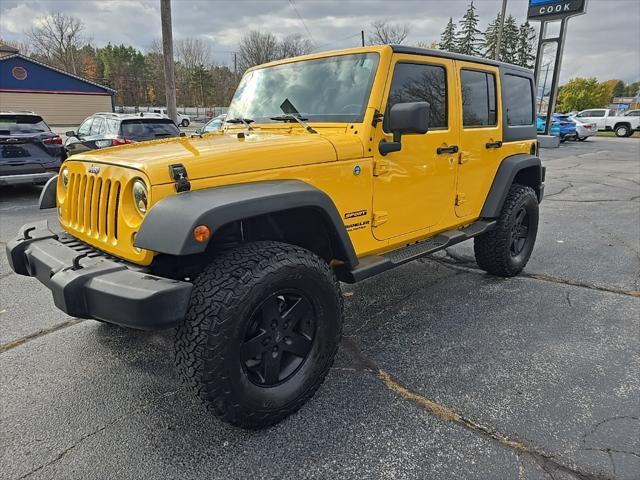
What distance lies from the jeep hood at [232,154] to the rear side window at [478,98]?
1441 mm

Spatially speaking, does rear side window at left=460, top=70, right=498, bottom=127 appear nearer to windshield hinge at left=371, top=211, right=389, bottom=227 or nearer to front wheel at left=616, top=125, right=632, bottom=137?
windshield hinge at left=371, top=211, right=389, bottom=227

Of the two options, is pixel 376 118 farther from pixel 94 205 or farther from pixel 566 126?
pixel 566 126

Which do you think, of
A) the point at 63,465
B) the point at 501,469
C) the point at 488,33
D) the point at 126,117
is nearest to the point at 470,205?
the point at 501,469

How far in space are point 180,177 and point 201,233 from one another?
0.35 m

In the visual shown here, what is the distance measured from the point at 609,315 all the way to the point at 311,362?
2730mm

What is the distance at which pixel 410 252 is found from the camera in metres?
3.30

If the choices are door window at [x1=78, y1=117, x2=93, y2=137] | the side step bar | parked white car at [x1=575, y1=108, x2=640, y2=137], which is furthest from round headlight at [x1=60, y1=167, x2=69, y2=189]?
parked white car at [x1=575, y1=108, x2=640, y2=137]

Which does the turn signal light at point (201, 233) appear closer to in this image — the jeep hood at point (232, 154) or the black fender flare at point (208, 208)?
the black fender flare at point (208, 208)

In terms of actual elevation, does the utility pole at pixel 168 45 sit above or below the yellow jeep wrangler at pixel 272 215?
above

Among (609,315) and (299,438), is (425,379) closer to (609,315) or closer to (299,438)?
(299,438)

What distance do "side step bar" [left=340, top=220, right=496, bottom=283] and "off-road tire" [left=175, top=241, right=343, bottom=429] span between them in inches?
15.6

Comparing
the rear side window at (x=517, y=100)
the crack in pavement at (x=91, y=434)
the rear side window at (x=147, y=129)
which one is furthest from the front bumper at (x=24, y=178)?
the rear side window at (x=517, y=100)

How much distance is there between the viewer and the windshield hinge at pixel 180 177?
2100mm

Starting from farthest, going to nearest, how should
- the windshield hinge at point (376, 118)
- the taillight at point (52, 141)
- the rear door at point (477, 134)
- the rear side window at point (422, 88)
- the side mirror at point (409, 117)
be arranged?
the taillight at point (52, 141) < the rear door at point (477, 134) < the rear side window at point (422, 88) < the windshield hinge at point (376, 118) < the side mirror at point (409, 117)
